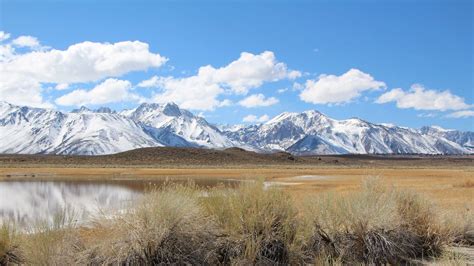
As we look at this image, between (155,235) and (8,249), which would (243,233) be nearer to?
(155,235)

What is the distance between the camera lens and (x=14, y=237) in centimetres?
1061

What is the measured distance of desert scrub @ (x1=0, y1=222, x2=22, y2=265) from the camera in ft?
33.5

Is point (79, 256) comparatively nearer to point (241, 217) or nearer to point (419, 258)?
point (241, 217)

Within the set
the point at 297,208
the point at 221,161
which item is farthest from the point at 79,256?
the point at 221,161

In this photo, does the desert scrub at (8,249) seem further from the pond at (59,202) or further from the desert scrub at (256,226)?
the desert scrub at (256,226)

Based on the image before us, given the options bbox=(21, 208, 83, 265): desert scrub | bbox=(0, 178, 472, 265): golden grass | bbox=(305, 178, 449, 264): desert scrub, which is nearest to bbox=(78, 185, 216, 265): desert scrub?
bbox=(0, 178, 472, 265): golden grass

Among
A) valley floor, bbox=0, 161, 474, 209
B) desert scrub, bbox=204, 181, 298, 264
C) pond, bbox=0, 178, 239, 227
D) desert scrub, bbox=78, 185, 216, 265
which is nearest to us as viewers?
desert scrub, bbox=78, 185, 216, 265

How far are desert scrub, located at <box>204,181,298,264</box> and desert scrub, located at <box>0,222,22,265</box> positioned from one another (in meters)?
4.00

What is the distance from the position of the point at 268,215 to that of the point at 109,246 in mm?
3162

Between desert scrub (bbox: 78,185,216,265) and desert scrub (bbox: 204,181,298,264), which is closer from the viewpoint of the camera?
desert scrub (bbox: 78,185,216,265)

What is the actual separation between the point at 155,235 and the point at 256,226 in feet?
6.73

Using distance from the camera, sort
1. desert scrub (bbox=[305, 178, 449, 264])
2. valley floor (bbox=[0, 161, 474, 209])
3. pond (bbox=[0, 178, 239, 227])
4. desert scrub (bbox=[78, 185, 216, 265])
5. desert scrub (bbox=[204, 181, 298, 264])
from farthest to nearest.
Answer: valley floor (bbox=[0, 161, 474, 209])
pond (bbox=[0, 178, 239, 227])
desert scrub (bbox=[305, 178, 449, 264])
desert scrub (bbox=[204, 181, 298, 264])
desert scrub (bbox=[78, 185, 216, 265])

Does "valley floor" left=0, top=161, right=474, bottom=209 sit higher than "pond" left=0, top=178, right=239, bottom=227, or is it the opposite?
"valley floor" left=0, top=161, right=474, bottom=209

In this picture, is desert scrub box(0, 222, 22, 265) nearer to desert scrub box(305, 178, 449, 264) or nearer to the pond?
the pond
